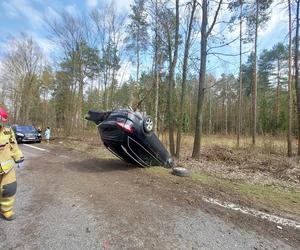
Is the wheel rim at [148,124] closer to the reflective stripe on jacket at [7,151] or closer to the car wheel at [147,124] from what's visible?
the car wheel at [147,124]

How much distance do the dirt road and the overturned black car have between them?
1.54 meters

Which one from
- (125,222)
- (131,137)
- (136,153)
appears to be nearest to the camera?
(125,222)

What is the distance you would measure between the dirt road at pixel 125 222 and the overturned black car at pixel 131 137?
154 cm

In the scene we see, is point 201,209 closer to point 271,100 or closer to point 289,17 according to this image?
point 289,17

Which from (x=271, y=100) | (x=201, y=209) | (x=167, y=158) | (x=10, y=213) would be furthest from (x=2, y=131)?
(x=271, y=100)

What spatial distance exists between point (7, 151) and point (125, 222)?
2.16 meters

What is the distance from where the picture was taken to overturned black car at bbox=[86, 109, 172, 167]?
6613 mm

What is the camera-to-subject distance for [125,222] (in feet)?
11.6

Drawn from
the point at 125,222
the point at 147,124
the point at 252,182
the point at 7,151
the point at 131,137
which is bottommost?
the point at 252,182

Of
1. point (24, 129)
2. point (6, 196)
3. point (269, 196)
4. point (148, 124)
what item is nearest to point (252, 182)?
point (269, 196)

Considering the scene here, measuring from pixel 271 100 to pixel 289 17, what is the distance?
87.0 feet

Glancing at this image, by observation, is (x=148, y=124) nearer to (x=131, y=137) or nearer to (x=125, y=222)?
(x=131, y=137)

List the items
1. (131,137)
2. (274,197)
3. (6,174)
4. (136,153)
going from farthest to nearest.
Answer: (136,153) < (131,137) < (274,197) < (6,174)

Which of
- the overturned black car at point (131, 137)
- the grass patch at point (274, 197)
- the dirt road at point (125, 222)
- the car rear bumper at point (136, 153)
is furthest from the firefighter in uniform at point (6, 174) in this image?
the grass patch at point (274, 197)
